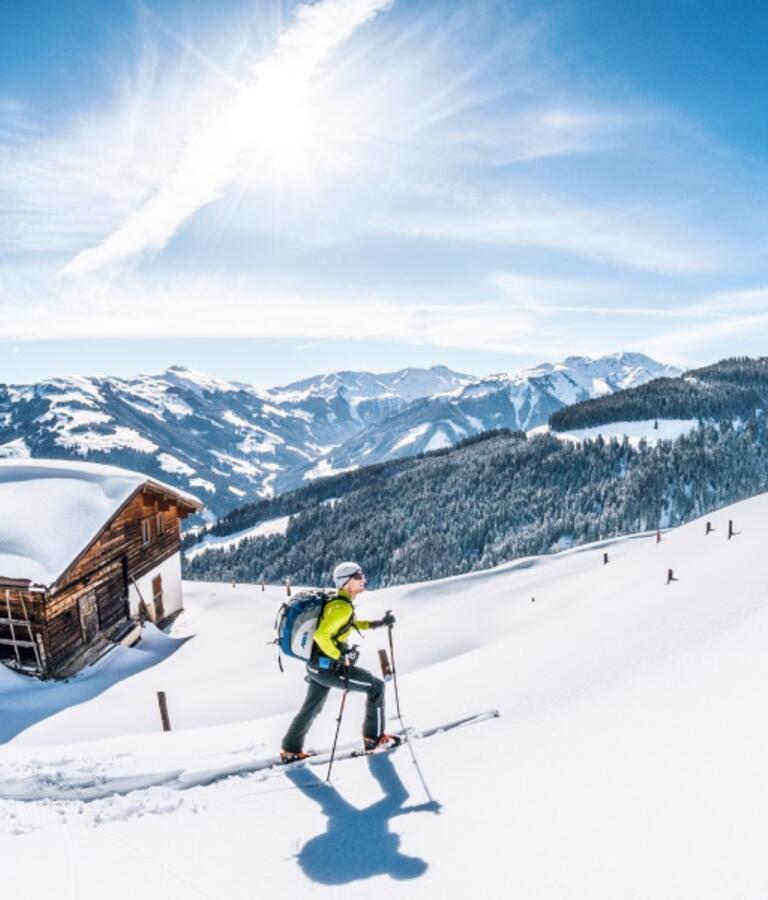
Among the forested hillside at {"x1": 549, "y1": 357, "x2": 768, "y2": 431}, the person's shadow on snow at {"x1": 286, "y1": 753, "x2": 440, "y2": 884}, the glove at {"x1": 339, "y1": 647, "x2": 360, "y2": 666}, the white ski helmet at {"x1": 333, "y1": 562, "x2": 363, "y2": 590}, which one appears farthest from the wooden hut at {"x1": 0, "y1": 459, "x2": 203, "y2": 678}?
the forested hillside at {"x1": 549, "y1": 357, "x2": 768, "y2": 431}

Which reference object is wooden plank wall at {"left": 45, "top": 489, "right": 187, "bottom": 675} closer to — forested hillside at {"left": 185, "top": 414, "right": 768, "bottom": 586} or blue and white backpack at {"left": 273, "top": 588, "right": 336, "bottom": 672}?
blue and white backpack at {"left": 273, "top": 588, "right": 336, "bottom": 672}

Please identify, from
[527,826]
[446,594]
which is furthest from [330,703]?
[446,594]

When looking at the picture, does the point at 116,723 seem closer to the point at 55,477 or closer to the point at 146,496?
the point at 55,477

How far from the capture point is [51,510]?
20.4m

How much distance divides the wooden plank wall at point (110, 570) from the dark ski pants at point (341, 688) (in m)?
15.9

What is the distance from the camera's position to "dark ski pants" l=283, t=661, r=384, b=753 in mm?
6238

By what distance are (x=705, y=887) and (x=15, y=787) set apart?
7558mm

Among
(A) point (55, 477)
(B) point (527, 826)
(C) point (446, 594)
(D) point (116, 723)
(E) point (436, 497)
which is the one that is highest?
(A) point (55, 477)

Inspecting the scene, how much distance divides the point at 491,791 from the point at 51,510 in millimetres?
21115

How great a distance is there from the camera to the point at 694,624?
8.36 meters

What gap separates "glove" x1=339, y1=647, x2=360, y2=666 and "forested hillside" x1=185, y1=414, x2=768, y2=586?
105 metres

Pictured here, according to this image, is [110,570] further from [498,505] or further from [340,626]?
[498,505]

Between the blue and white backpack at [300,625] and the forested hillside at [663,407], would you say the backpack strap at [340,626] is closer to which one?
the blue and white backpack at [300,625]

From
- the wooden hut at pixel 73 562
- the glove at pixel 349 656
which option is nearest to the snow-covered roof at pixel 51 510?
the wooden hut at pixel 73 562
